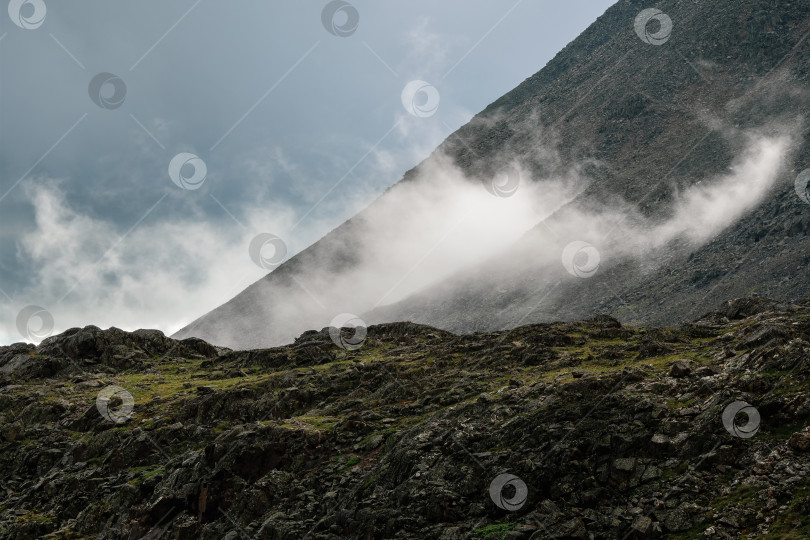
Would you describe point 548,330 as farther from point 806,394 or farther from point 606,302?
point 606,302

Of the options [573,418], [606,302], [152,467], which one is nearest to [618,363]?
[573,418]

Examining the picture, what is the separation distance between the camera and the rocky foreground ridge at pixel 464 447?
74.7ft

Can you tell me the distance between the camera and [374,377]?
51.9 m

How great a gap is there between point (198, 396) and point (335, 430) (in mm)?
19521
